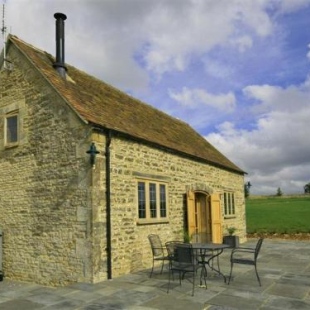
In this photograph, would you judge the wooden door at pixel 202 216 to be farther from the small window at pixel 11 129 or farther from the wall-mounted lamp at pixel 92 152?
the small window at pixel 11 129

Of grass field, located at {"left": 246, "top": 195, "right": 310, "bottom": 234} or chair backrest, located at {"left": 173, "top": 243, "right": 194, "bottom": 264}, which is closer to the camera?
chair backrest, located at {"left": 173, "top": 243, "right": 194, "bottom": 264}

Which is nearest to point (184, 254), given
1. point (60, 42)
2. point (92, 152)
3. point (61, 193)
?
point (92, 152)

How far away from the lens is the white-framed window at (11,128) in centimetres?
1159

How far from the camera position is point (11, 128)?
1177cm

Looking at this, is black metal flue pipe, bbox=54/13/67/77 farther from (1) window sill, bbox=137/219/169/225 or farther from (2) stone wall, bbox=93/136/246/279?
(1) window sill, bbox=137/219/169/225

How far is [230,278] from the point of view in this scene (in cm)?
903

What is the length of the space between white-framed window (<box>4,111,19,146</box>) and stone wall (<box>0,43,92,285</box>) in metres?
0.17

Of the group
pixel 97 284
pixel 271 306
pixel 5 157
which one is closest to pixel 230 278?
pixel 271 306

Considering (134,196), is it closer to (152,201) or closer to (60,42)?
(152,201)

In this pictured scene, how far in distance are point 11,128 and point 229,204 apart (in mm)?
10934

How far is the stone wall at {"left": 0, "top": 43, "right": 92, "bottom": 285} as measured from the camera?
9477 millimetres

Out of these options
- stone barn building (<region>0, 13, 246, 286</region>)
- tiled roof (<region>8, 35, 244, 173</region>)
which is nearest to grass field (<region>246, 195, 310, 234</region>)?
tiled roof (<region>8, 35, 244, 173</region>)

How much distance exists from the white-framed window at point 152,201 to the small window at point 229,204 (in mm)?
6396

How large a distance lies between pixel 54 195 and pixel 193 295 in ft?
15.4
